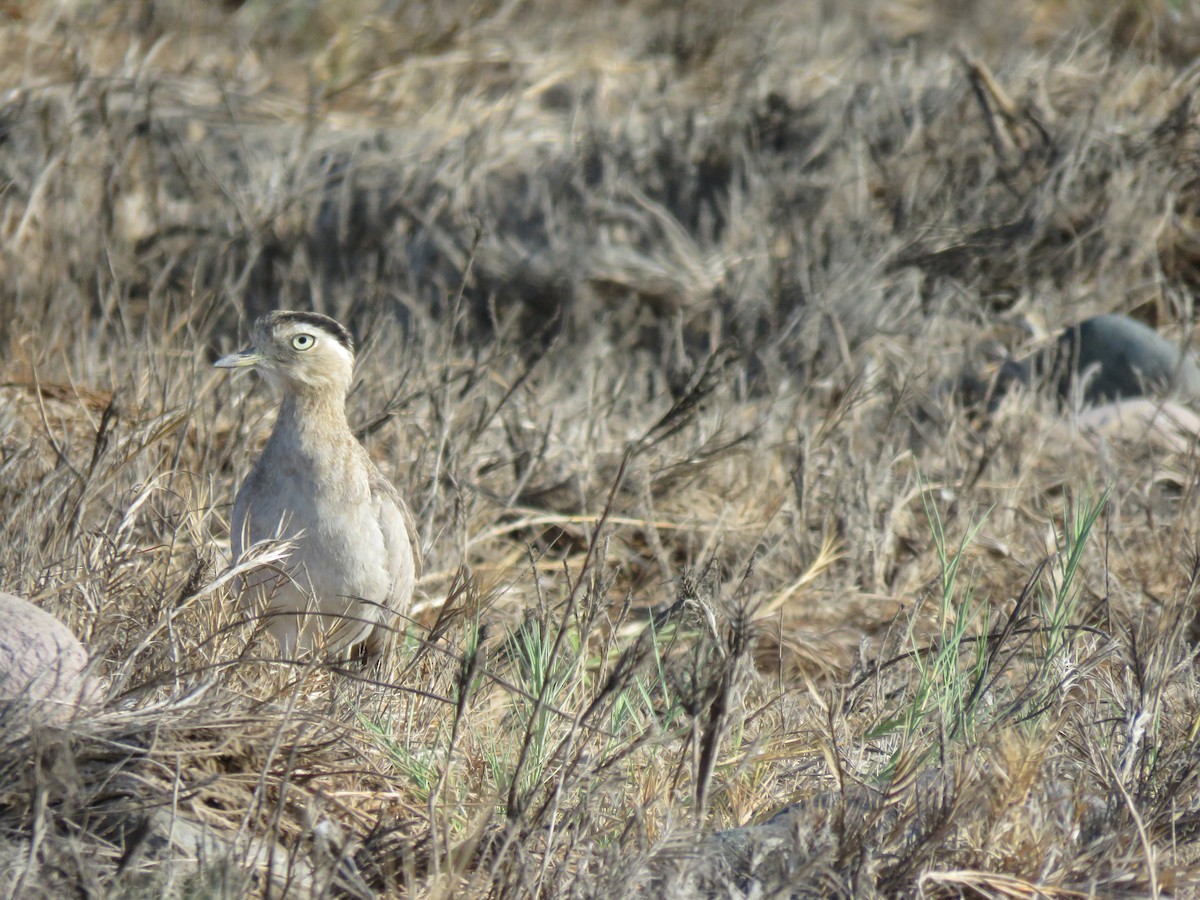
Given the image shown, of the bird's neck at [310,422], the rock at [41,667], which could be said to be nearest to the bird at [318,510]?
the bird's neck at [310,422]

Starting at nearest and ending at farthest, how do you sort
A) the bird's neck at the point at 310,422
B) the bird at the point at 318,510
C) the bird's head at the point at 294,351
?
1. the bird at the point at 318,510
2. the bird's neck at the point at 310,422
3. the bird's head at the point at 294,351

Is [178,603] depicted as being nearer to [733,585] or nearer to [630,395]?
[733,585]

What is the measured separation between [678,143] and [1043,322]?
91.9 inches

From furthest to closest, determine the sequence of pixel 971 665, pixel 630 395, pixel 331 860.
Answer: pixel 630 395
pixel 971 665
pixel 331 860

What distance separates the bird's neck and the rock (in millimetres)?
1308

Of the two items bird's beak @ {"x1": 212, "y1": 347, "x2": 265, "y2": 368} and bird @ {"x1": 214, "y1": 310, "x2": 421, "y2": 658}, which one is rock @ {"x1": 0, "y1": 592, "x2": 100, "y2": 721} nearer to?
bird @ {"x1": 214, "y1": 310, "x2": 421, "y2": 658}

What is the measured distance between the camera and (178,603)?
368cm

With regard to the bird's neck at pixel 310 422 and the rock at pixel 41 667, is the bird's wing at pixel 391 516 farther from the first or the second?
the rock at pixel 41 667

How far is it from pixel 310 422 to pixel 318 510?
0.99ft

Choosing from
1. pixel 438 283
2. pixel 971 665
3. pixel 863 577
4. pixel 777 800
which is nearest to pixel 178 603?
pixel 777 800

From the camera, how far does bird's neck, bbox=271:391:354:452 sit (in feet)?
14.6

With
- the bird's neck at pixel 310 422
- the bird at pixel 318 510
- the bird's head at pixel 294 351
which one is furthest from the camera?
the bird's head at pixel 294 351

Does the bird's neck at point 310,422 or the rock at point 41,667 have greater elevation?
the rock at point 41,667

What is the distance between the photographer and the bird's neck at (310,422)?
4.46 metres
